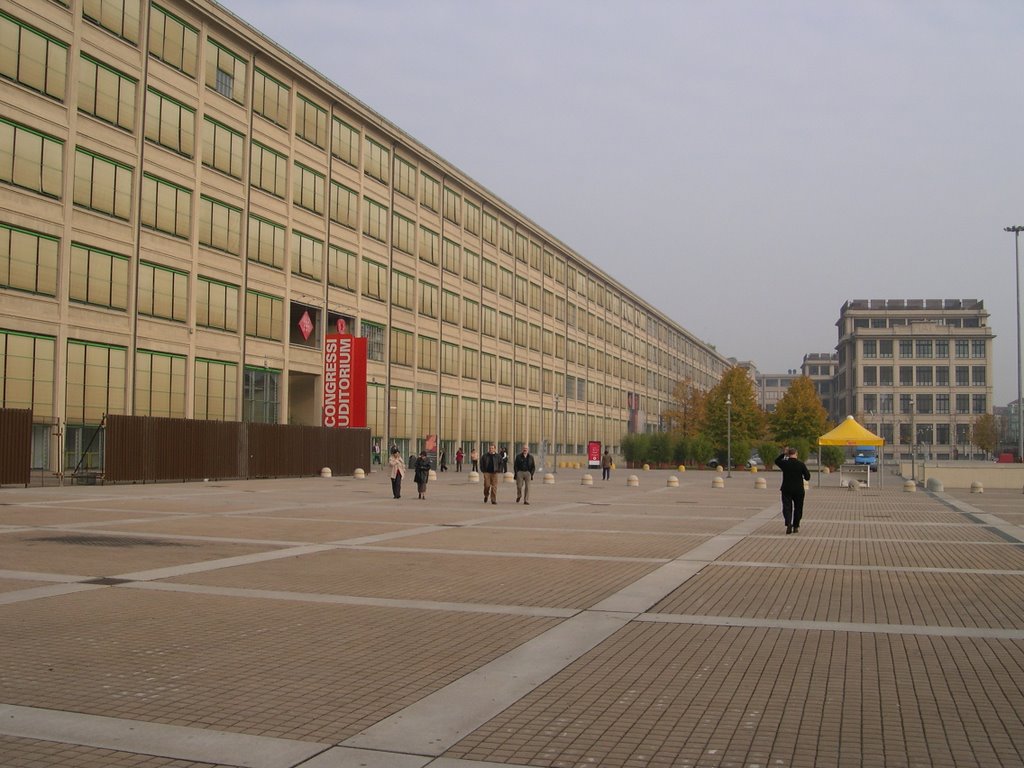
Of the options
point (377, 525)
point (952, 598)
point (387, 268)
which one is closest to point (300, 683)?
point (952, 598)

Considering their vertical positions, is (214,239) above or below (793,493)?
above

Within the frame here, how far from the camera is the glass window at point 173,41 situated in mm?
46188

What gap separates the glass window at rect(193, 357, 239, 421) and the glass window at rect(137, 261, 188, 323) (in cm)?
279

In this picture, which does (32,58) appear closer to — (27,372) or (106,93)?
(106,93)

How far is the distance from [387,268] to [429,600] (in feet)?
186

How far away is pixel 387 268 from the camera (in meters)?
66.1

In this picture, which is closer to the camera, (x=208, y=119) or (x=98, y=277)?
(x=98, y=277)

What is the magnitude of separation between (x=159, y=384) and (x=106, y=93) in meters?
12.8

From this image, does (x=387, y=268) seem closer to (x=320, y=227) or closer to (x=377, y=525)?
(x=320, y=227)

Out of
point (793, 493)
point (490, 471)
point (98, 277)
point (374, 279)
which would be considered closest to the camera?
point (793, 493)

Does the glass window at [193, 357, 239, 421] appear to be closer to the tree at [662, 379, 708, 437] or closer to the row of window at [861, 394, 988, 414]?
the tree at [662, 379, 708, 437]

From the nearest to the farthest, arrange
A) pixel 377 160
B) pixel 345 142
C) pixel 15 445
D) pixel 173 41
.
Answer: pixel 15 445 → pixel 173 41 → pixel 345 142 → pixel 377 160

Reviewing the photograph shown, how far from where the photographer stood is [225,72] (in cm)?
5125

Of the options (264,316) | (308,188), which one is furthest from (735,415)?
(264,316)
